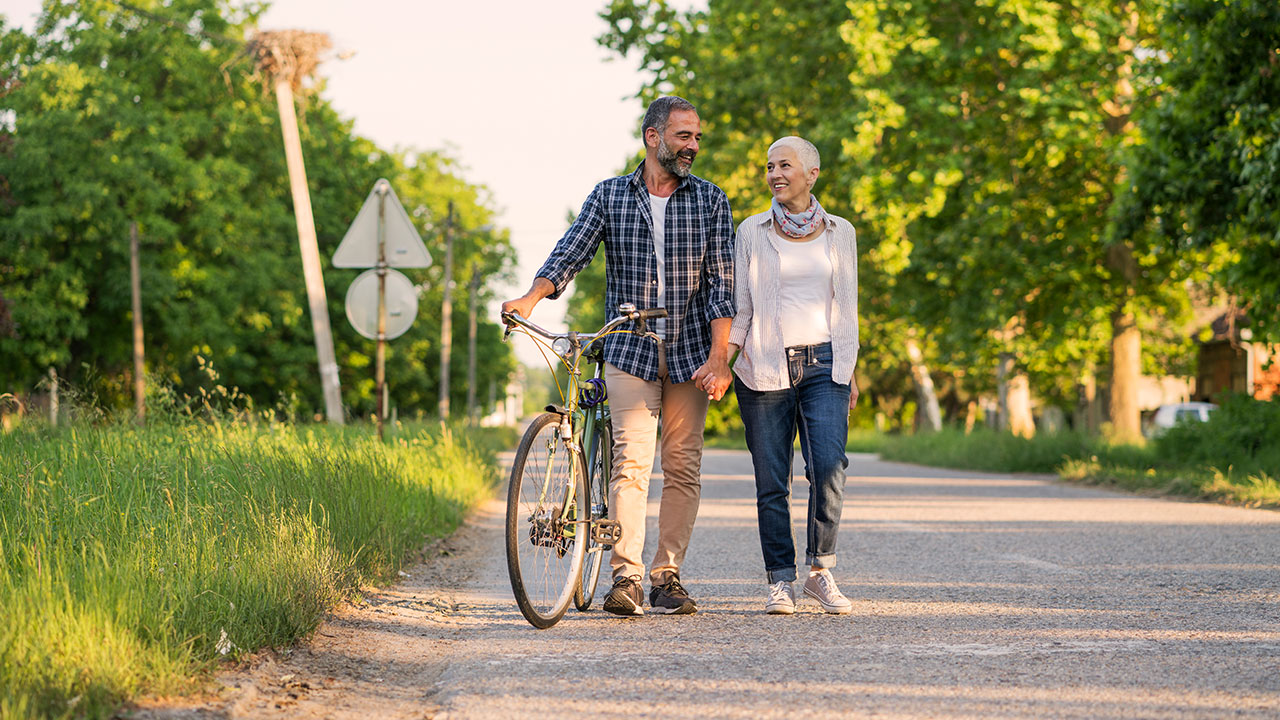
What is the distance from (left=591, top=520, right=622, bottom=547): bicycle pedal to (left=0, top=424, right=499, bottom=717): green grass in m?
1.10

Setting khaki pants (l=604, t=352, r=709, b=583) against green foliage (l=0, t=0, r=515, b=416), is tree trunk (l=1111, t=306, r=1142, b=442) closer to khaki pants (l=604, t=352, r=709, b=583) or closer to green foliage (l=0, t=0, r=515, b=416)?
khaki pants (l=604, t=352, r=709, b=583)

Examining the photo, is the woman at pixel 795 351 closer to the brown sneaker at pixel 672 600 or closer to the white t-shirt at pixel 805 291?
the white t-shirt at pixel 805 291

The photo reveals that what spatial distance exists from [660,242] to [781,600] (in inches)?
63.6

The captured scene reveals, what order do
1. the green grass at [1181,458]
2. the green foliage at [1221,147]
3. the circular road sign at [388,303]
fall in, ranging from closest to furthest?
the circular road sign at [388,303] < the green foliage at [1221,147] < the green grass at [1181,458]

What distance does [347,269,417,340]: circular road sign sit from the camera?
12.9 meters

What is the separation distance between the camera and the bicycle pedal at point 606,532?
5992 mm

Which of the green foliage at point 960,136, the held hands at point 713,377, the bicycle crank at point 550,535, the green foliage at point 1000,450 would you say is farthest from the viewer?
the green foliage at point 1000,450

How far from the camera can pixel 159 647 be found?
13.4 feet

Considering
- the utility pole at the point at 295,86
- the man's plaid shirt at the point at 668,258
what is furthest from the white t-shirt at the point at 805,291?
the utility pole at the point at 295,86

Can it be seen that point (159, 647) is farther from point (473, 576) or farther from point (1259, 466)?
point (1259, 466)

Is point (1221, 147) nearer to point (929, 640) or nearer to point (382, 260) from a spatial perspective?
point (382, 260)

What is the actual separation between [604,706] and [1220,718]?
1711mm

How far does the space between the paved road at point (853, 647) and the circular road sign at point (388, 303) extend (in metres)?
4.32

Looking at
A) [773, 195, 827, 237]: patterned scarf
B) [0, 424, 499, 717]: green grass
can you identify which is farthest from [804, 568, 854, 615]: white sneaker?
[0, 424, 499, 717]: green grass
